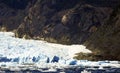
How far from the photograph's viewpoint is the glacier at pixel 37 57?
73.2m

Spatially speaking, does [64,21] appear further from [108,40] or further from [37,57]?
[37,57]

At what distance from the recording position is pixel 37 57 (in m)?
76.5

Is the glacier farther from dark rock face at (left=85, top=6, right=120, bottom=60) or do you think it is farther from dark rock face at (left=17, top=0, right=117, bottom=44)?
dark rock face at (left=17, top=0, right=117, bottom=44)

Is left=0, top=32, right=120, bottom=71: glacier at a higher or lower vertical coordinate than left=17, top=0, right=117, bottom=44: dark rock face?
lower

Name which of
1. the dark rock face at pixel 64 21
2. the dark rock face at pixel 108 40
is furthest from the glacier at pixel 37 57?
the dark rock face at pixel 64 21

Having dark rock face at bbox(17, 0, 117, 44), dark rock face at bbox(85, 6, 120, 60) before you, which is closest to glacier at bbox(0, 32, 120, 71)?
dark rock face at bbox(85, 6, 120, 60)

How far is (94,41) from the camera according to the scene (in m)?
93.4

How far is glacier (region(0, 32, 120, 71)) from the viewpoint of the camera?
73.2 m

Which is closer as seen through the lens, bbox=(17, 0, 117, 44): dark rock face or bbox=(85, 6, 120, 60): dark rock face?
bbox=(85, 6, 120, 60): dark rock face

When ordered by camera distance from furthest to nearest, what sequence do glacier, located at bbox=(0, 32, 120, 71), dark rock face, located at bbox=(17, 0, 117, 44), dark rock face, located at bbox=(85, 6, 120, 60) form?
dark rock face, located at bbox=(17, 0, 117, 44) → dark rock face, located at bbox=(85, 6, 120, 60) → glacier, located at bbox=(0, 32, 120, 71)

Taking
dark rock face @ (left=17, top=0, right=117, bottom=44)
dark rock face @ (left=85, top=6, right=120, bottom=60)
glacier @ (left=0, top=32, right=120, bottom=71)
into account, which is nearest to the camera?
glacier @ (left=0, top=32, right=120, bottom=71)

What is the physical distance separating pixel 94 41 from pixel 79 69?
25768mm

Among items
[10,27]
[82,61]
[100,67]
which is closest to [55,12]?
[10,27]

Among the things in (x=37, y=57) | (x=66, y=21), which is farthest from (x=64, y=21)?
(x=37, y=57)
